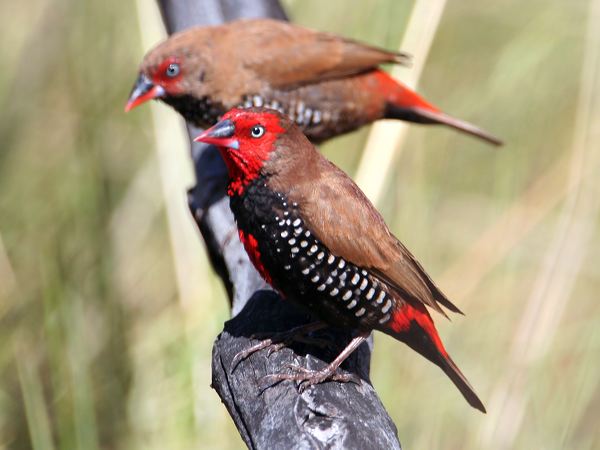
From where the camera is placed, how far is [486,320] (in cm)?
479

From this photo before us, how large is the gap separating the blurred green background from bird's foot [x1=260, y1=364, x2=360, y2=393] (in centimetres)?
81

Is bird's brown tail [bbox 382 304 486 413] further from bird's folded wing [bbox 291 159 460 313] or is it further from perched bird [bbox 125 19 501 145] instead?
perched bird [bbox 125 19 501 145]

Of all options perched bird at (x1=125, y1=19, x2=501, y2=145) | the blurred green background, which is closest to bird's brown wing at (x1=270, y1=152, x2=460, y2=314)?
the blurred green background

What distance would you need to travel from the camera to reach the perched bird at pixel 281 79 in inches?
182

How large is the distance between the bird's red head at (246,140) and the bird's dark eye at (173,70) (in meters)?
1.30

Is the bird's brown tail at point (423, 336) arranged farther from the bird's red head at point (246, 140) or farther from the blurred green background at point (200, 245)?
the bird's red head at point (246, 140)

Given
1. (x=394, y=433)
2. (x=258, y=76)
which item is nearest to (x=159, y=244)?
(x=258, y=76)

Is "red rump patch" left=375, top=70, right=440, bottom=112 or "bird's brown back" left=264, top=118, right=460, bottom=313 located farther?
"red rump patch" left=375, top=70, right=440, bottom=112

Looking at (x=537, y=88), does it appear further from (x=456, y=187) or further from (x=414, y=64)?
(x=414, y=64)

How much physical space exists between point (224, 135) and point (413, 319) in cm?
84

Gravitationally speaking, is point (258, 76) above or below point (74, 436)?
above

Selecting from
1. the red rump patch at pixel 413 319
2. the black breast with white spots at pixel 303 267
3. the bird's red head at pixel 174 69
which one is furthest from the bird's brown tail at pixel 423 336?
the bird's red head at pixel 174 69

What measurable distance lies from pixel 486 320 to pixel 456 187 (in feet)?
3.38

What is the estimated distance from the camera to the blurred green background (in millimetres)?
3824
